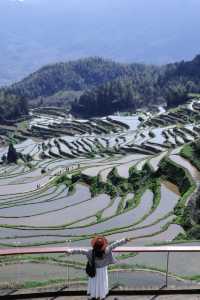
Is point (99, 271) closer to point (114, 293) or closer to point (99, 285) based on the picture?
point (99, 285)

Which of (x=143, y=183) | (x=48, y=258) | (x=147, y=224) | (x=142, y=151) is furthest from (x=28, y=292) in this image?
(x=142, y=151)

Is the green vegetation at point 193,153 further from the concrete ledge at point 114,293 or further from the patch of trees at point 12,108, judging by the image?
the patch of trees at point 12,108

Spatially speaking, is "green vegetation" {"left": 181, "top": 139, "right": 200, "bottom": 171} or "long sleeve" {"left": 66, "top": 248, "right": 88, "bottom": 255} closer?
"long sleeve" {"left": 66, "top": 248, "right": 88, "bottom": 255}

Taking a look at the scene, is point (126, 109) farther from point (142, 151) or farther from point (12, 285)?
point (12, 285)

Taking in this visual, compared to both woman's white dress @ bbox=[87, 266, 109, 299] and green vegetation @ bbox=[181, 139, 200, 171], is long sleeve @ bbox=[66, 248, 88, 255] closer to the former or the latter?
woman's white dress @ bbox=[87, 266, 109, 299]

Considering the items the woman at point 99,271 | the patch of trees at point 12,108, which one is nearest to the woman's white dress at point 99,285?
the woman at point 99,271

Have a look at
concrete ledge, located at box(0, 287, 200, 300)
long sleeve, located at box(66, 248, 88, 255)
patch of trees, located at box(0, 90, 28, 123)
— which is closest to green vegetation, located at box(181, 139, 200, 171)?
concrete ledge, located at box(0, 287, 200, 300)

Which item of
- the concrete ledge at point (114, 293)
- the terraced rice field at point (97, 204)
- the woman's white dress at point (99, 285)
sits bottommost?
the concrete ledge at point (114, 293)

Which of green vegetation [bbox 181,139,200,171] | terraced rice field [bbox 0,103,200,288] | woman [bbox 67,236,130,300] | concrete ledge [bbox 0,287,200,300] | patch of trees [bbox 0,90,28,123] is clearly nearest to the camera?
woman [bbox 67,236,130,300]
